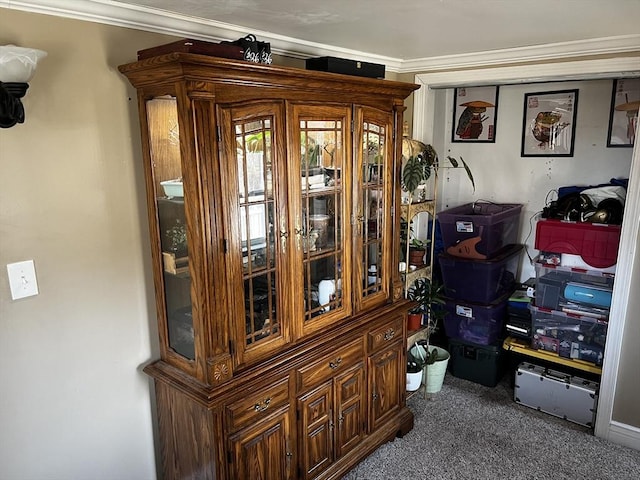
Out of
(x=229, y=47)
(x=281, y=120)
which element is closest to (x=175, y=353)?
(x=281, y=120)

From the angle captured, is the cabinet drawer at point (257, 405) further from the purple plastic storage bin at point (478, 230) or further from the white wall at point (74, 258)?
the purple plastic storage bin at point (478, 230)

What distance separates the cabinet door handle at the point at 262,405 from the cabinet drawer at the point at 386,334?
69cm

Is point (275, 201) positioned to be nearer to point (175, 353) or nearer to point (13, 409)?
point (175, 353)

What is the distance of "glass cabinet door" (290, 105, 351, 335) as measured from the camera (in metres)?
1.97

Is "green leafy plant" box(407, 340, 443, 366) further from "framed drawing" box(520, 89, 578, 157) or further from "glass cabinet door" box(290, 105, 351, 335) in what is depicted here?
"framed drawing" box(520, 89, 578, 157)

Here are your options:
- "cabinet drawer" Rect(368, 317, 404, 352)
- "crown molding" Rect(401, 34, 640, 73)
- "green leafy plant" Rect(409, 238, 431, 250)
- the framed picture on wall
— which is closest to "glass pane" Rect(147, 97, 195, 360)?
"cabinet drawer" Rect(368, 317, 404, 352)

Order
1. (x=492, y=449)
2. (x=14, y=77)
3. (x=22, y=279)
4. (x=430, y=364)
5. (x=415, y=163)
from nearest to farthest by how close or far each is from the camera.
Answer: (x=14, y=77) < (x=22, y=279) < (x=492, y=449) < (x=415, y=163) < (x=430, y=364)

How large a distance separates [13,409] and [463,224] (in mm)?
2694

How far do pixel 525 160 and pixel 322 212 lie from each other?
2.06 m

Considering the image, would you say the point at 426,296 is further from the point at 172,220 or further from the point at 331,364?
the point at 172,220

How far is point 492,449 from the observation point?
2682mm

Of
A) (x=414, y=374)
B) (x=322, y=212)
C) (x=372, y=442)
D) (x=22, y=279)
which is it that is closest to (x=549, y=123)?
(x=414, y=374)

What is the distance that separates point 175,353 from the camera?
193 cm

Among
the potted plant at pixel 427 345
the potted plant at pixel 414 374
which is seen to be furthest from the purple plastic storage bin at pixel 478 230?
the potted plant at pixel 414 374
